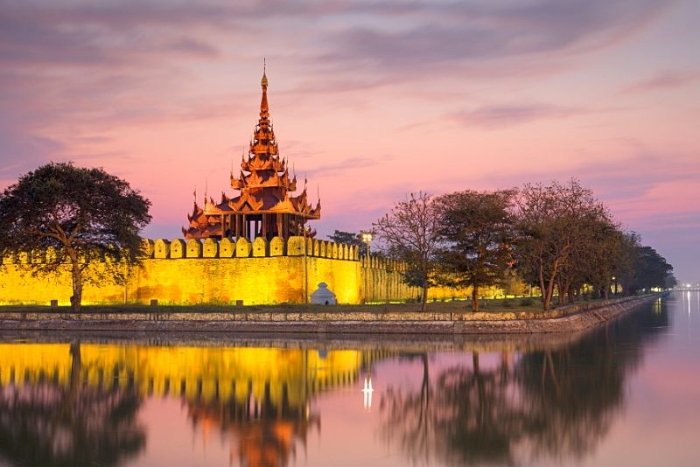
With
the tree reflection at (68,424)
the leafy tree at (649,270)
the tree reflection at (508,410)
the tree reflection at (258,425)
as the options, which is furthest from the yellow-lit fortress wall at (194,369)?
the leafy tree at (649,270)

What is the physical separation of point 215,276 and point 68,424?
3821 centimetres

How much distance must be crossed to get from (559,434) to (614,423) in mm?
1810

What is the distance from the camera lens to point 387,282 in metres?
71.8

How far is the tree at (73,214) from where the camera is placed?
162 ft

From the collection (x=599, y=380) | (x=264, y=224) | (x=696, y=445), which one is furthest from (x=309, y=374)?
(x=264, y=224)

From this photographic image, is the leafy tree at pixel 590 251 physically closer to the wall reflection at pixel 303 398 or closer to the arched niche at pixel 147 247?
the wall reflection at pixel 303 398

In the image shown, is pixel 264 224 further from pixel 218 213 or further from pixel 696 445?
pixel 696 445

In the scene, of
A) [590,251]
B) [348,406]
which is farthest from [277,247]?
[348,406]

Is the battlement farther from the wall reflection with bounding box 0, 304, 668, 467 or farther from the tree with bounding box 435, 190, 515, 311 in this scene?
the wall reflection with bounding box 0, 304, 668, 467

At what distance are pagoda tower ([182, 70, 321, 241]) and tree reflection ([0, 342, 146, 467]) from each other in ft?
125

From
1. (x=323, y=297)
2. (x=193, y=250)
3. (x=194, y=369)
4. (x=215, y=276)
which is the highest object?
(x=193, y=250)

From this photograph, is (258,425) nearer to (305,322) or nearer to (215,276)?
(305,322)

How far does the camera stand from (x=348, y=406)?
1995 centimetres

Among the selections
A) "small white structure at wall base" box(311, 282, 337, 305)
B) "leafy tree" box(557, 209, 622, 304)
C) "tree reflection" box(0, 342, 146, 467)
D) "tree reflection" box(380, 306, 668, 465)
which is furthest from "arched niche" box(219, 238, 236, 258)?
"tree reflection" box(0, 342, 146, 467)
